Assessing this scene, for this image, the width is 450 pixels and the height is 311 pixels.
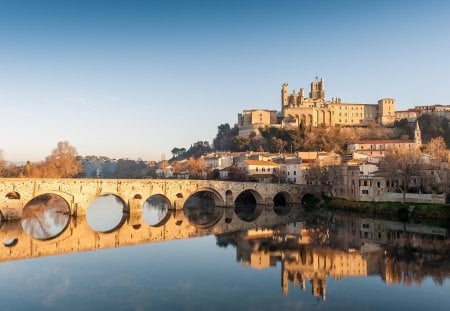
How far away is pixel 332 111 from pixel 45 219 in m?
70.8

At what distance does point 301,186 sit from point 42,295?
42430mm

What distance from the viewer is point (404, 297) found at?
1862 cm

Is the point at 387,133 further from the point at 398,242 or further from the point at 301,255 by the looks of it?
the point at 301,255

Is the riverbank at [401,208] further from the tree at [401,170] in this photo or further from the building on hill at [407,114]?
the building on hill at [407,114]

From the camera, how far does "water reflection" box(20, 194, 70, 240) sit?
110ft

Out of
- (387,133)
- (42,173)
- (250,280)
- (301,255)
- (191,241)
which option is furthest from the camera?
(387,133)

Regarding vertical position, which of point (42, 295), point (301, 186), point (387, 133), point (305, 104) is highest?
point (305, 104)

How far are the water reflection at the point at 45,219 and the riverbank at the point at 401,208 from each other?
28.9 m

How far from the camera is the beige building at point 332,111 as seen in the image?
311 feet

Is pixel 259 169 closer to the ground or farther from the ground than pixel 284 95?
closer to the ground

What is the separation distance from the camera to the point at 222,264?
2509 centimetres

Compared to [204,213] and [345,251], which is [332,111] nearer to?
[204,213]

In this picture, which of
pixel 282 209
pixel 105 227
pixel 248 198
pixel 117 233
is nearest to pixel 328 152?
pixel 248 198

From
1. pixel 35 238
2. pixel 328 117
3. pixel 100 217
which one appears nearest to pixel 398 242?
pixel 35 238
